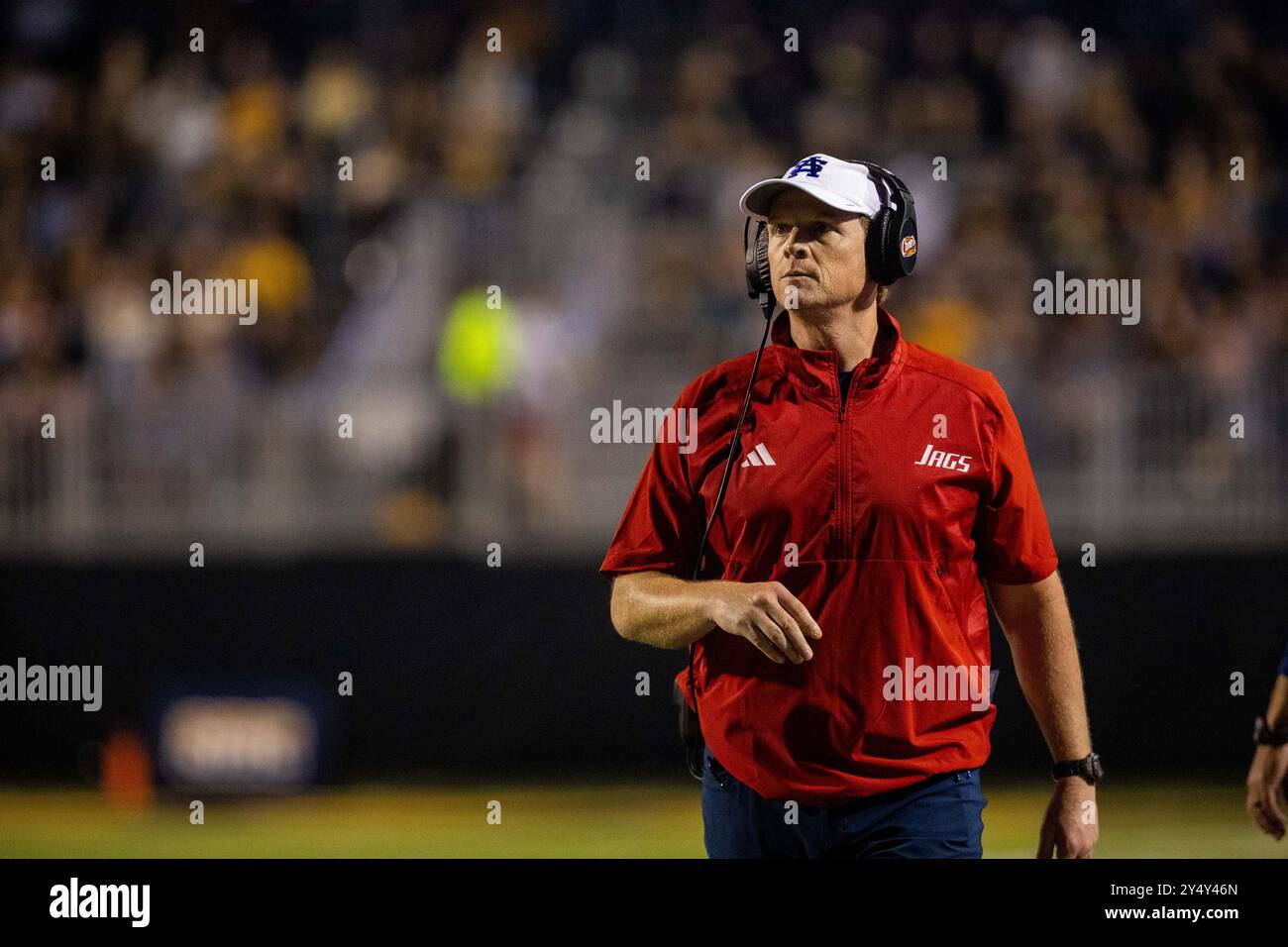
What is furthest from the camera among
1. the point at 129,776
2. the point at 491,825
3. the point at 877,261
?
the point at 129,776

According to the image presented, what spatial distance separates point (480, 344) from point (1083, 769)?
536 centimetres

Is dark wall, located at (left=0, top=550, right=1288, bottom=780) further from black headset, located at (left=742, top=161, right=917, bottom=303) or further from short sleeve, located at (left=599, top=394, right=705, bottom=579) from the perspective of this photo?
black headset, located at (left=742, top=161, right=917, bottom=303)

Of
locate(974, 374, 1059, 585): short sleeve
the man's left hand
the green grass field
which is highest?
locate(974, 374, 1059, 585): short sleeve

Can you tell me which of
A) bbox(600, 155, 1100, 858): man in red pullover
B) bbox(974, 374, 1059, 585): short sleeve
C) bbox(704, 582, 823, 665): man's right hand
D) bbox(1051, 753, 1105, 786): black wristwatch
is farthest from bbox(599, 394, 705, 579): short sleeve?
bbox(1051, 753, 1105, 786): black wristwatch

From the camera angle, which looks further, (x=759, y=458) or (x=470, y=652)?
(x=470, y=652)

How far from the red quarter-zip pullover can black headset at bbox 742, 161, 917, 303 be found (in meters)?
0.17

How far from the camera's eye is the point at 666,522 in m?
3.76

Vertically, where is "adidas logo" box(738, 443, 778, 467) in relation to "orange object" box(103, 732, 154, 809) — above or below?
above

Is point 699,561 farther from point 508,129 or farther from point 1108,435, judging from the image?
point 508,129

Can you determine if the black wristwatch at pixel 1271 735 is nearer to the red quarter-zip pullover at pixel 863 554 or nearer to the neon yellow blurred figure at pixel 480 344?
the red quarter-zip pullover at pixel 863 554

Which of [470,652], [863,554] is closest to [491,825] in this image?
[470,652]

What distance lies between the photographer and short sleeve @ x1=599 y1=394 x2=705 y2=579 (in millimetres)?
3744

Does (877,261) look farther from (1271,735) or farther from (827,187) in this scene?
(1271,735)
